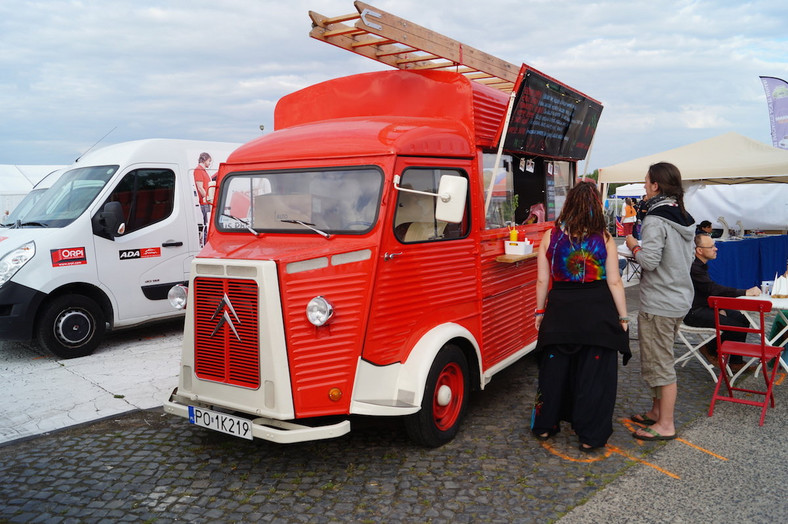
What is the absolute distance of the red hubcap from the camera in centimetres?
454

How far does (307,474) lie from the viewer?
162 inches

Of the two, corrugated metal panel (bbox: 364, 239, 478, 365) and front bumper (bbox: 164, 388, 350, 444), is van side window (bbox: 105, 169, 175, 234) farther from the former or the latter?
corrugated metal panel (bbox: 364, 239, 478, 365)

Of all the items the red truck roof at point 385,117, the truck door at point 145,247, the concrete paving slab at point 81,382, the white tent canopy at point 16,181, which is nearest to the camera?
the red truck roof at point 385,117

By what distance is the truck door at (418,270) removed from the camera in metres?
4.05

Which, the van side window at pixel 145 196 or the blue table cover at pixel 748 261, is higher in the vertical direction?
the van side window at pixel 145 196

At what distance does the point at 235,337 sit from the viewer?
394 cm

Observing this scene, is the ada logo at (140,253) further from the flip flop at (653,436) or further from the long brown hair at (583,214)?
the flip flop at (653,436)

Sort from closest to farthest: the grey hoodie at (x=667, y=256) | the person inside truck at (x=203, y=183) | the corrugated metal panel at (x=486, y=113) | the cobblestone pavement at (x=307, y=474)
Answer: the cobblestone pavement at (x=307, y=474), the grey hoodie at (x=667, y=256), the corrugated metal panel at (x=486, y=113), the person inside truck at (x=203, y=183)

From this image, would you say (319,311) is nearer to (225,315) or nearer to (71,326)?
(225,315)

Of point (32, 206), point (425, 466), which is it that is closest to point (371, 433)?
point (425, 466)

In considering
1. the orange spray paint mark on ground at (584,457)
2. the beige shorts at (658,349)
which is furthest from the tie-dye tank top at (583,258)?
the orange spray paint mark on ground at (584,457)

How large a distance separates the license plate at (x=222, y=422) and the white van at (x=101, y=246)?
3789 millimetres

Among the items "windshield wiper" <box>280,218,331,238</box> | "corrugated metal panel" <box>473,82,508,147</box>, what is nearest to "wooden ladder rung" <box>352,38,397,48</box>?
"corrugated metal panel" <box>473,82,508,147</box>

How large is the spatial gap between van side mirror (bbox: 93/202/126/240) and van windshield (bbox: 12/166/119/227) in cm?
24
